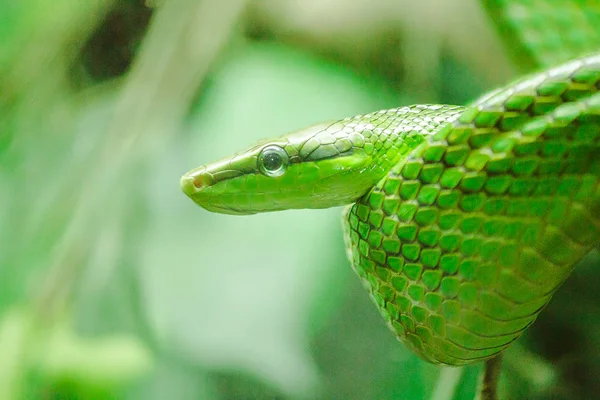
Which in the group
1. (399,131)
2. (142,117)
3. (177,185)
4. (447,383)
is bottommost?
(447,383)

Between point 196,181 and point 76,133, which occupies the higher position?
point 196,181

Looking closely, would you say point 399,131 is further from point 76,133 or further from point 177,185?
point 76,133

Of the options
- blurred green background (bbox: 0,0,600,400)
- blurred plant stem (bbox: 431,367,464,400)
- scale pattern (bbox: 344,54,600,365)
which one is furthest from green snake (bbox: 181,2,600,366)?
blurred green background (bbox: 0,0,600,400)

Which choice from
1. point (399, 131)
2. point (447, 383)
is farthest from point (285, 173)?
point (447, 383)

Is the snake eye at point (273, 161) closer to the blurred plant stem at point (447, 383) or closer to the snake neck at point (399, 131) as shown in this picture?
the snake neck at point (399, 131)

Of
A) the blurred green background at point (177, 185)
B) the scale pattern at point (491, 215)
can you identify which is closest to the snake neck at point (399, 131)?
the scale pattern at point (491, 215)

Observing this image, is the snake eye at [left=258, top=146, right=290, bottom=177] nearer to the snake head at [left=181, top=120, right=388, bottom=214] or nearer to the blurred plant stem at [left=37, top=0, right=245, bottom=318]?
the snake head at [left=181, top=120, right=388, bottom=214]

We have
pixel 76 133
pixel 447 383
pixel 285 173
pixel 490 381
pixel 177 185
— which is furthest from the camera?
pixel 76 133
